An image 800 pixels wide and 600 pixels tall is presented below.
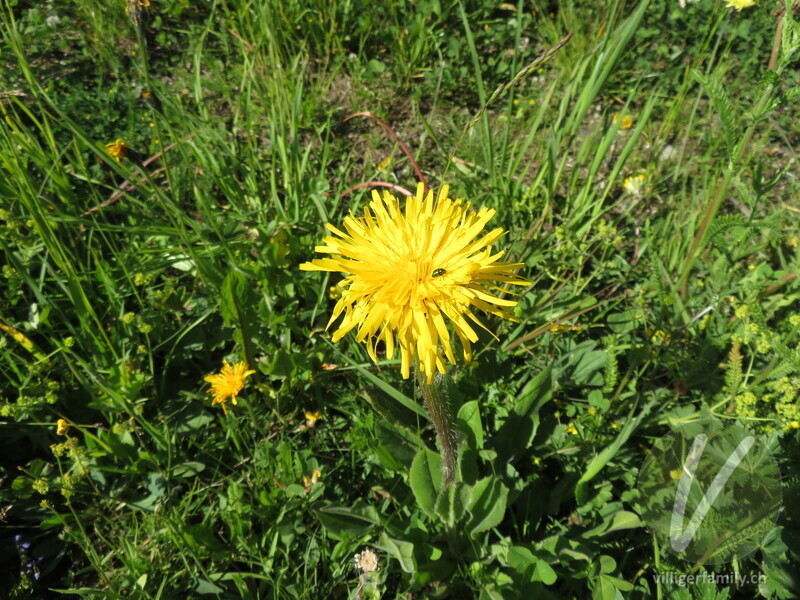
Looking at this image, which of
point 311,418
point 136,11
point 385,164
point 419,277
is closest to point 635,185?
point 385,164

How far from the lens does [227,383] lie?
2.05 meters

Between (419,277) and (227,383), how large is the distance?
3.53 feet

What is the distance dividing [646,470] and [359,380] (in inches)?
44.5

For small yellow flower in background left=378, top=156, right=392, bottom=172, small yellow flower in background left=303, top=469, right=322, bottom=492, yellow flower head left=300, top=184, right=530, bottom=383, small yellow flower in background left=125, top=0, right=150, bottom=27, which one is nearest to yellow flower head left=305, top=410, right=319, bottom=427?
small yellow flower in background left=303, top=469, right=322, bottom=492

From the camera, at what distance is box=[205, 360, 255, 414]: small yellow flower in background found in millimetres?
2037

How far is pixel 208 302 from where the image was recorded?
2.36m

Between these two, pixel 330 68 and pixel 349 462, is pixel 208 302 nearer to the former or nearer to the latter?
pixel 349 462

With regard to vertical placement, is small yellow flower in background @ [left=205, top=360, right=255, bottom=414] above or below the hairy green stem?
below

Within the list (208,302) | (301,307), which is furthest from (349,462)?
(208,302)

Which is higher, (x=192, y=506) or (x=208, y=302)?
(x=208, y=302)

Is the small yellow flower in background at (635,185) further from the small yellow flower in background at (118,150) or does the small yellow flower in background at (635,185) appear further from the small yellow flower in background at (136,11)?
the small yellow flower in background at (118,150)

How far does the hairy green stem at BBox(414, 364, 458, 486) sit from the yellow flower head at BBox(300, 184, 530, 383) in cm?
6

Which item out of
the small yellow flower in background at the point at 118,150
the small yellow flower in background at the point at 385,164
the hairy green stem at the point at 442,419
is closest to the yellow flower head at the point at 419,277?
the hairy green stem at the point at 442,419

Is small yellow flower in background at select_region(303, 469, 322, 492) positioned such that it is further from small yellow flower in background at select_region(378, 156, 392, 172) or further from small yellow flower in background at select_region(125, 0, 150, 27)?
small yellow flower in background at select_region(125, 0, 150, 27)
